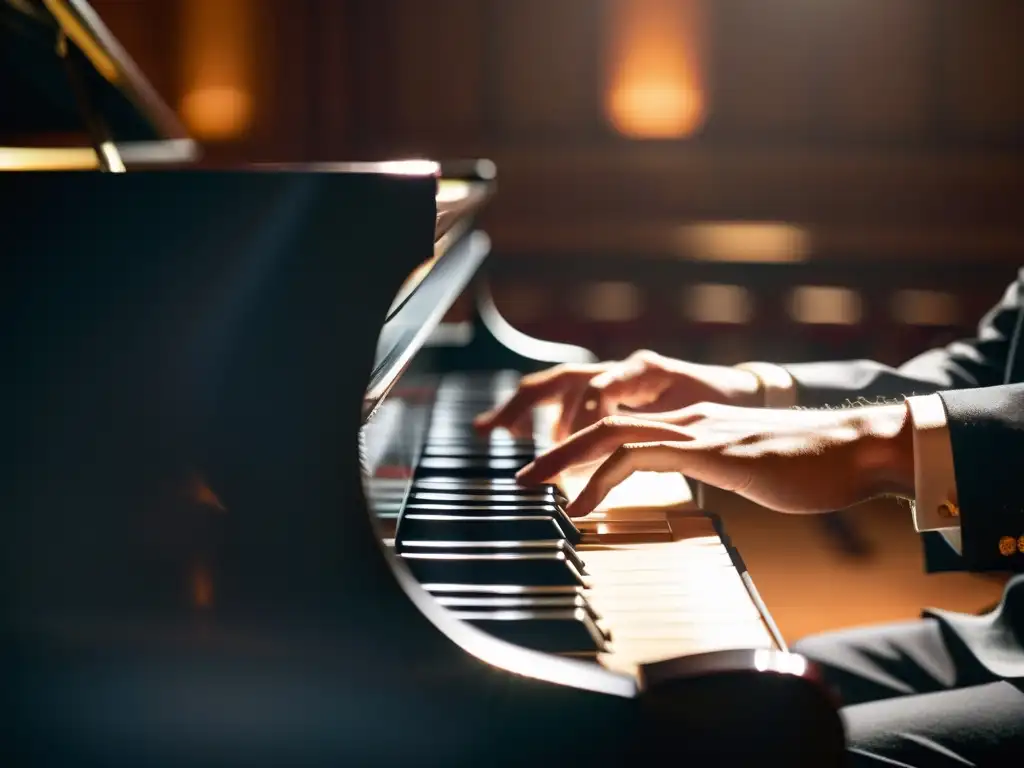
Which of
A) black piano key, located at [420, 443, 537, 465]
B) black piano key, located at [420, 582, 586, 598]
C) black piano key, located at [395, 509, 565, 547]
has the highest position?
black piano key, located at [420, 582, 586, 598]

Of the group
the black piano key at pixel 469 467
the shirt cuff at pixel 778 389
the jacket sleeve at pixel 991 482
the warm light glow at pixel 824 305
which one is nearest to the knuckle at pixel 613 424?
the black piano key at pixel 469 467

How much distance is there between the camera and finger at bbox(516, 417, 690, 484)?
44.4 inches

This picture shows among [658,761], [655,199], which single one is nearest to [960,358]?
[658,761]

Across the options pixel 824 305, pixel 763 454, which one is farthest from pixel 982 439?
pixel 824 305

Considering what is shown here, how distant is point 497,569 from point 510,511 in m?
0.18

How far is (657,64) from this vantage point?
5.14 metres

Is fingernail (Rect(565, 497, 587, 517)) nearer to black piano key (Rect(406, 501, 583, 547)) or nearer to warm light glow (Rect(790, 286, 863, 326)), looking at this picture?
black piano key (Rect(406, 501, 583, 547))

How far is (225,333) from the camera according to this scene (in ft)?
2.53

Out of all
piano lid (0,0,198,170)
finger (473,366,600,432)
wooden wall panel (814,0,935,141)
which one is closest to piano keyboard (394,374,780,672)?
finger (473,366,600,432)

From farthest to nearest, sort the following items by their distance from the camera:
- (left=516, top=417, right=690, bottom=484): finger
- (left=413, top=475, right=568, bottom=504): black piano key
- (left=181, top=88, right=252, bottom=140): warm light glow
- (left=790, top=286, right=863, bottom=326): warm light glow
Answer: (left=181, top=88, right=252, bottom=140): warm light glow → (left=790, top=286, right=863, bottom=326): warm light glow → (left=413, top=475, right=568, bottom=504): black piano key → (left=516, top=417, right=690, bottom=484): finger

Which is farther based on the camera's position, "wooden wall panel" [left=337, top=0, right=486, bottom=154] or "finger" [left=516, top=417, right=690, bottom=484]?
"wooden wall panel" [left=337, top=0, right=486, bottom=154]

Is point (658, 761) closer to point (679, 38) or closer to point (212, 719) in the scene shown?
point (212, 719)

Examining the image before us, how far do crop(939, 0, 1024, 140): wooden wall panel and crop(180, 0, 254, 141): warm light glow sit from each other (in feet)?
11.2

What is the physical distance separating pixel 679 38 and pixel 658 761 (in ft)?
16.0
